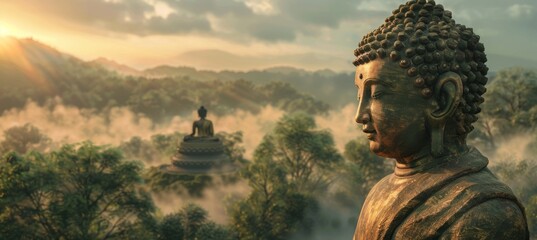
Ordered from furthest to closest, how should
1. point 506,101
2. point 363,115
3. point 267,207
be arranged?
point 506,101 → point 267,207 → point 363,115

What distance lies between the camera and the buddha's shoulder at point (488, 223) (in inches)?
163

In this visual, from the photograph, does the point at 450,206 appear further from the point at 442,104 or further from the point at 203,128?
the point at 203,128

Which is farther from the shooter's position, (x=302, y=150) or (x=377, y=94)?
(x=302, y=150)

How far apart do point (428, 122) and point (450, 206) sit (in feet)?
2.55

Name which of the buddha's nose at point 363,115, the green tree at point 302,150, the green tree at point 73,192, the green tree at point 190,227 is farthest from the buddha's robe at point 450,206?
the green tree at point 302,150

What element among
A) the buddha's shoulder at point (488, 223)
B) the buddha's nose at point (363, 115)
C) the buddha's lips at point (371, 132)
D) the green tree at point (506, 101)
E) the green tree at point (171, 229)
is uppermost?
the green tree at point (506, 101)

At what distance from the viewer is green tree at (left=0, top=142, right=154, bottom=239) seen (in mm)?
18016

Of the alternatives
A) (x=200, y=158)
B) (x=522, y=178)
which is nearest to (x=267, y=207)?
(x=200, y=158)

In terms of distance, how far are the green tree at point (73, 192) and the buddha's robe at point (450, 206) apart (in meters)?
15.8

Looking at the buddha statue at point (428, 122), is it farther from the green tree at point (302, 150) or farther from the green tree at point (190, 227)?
the green tree at point (302, 150)

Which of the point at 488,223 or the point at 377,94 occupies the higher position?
the point at 377,94

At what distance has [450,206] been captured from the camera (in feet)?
14.1

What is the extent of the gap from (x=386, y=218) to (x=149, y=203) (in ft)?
53.7

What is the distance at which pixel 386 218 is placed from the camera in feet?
15.4
